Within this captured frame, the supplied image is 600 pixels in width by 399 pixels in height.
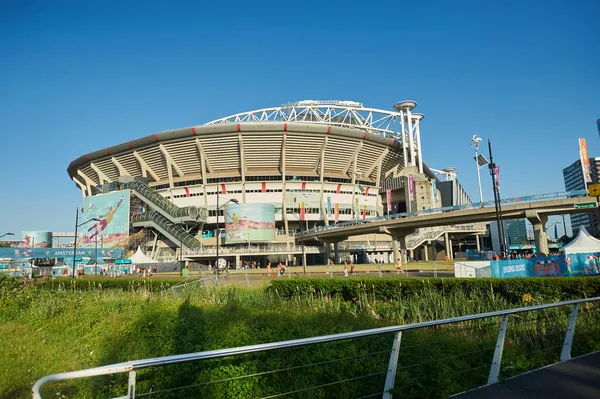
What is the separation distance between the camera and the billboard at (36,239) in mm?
86000

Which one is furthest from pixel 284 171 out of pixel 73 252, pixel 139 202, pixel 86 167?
pixel 86 167

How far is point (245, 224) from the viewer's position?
64688mm

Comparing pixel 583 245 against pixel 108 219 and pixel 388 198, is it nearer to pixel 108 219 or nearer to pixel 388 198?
pixel 388 198

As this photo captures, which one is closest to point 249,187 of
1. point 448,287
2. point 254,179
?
point 254,179

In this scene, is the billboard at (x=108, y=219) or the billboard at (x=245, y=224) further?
the billboard at (x=108, y=219)

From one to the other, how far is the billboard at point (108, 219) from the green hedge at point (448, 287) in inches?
2361

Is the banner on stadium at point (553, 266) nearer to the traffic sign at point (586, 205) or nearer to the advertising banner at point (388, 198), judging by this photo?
the traffic sign at point (586, 205)

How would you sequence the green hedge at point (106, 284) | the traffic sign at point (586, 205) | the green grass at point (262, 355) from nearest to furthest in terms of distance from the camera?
1. the green grass at point (262, 355)
2. the green hedge at point (106, 284)
3. the traffic sign at point (586, 205)

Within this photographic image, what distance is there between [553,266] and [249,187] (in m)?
57.5

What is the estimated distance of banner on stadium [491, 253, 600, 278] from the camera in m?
20.9

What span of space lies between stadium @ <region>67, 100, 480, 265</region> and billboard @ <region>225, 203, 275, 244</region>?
17 centimetres

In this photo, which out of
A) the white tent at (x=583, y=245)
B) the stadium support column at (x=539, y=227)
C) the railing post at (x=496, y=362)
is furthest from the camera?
the stadium support column at (x=539, y=227)

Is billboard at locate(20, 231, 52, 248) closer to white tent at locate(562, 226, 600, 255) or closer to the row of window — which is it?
the row of window

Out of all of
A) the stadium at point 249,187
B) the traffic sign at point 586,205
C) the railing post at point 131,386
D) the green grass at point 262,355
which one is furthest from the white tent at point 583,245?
the stadium at point 249,187
